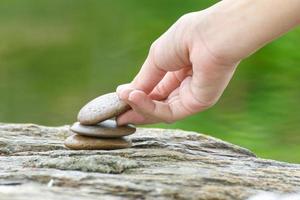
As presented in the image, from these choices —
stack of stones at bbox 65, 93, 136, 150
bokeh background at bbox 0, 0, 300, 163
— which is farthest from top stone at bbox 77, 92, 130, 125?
bokeh background at bbox 0, 0, 300, 163

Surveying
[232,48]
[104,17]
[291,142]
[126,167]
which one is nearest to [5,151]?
[126,167]

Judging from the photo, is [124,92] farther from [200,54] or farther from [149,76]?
[200,54]

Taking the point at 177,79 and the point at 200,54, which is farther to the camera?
the point at 177,79

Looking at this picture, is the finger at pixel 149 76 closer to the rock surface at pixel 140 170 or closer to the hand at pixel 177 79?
the hand at pixel 177 79

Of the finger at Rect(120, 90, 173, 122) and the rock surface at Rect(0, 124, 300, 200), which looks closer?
the rock surface at Rect(0, 124, 300, 200)

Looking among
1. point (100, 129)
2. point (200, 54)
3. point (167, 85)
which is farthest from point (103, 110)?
point (200, 54)

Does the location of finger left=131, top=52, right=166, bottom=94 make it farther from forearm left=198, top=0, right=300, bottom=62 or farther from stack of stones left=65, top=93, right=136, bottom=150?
forearm left=198, top=0, right=300, bottom=62
